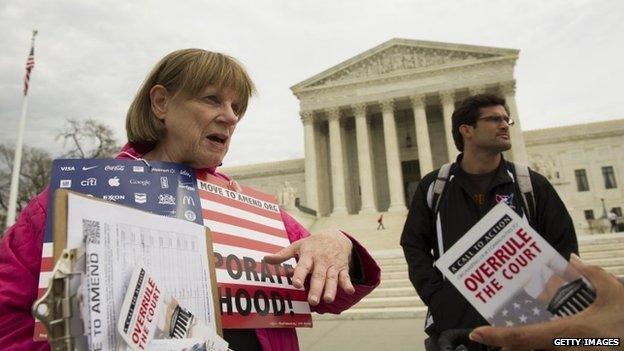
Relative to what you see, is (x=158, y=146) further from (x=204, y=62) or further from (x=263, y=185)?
(x=263, y=185)

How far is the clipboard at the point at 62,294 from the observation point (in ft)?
2.61

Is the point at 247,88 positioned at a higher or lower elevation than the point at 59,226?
higher

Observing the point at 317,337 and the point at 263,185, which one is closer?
the point at 317,337

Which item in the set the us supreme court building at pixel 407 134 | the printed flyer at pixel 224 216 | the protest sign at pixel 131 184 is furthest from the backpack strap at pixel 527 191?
the us supreme court building at pixel 407 134

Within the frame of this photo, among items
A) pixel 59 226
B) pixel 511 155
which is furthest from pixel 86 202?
pixel 511 155

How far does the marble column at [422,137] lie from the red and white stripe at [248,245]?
30.1 m

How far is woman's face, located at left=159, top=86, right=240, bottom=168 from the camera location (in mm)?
1711

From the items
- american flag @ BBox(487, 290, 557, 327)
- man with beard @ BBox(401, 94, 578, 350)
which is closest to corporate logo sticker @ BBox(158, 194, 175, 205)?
american flag @ BBox(487, 290, 557, 327)

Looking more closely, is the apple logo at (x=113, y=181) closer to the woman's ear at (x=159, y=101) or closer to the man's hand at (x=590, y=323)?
the woman's ear at (x=159, y=101)

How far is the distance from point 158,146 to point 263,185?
134ft

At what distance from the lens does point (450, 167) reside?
327 cm

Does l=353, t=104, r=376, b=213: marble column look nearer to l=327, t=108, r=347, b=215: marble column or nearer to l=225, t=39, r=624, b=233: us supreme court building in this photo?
l=225, t=39, r=624, b=233: us supreme court building

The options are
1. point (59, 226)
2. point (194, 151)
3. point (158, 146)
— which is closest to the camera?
point (59, 226)

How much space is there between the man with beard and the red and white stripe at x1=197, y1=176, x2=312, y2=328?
4.82ft
